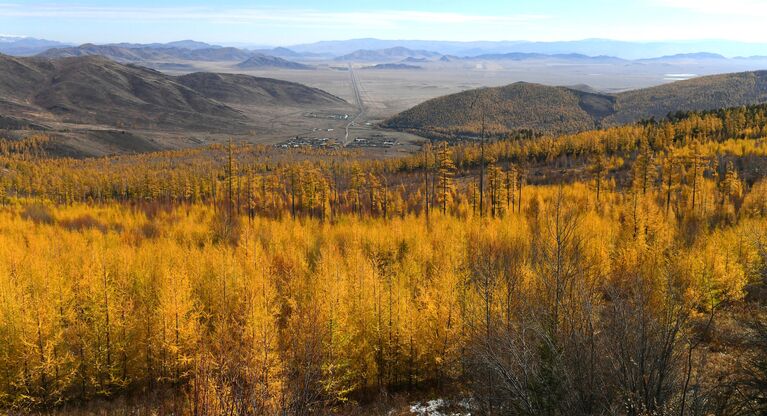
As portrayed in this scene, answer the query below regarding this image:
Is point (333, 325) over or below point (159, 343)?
over

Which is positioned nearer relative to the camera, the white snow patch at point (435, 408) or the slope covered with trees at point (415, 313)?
the slope covered with trees at point (415, 313)

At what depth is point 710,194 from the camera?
67.8 metres

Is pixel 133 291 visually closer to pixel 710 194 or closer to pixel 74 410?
pixel 74 410

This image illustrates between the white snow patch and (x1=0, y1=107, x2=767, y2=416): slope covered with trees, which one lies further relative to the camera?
the white snow patch

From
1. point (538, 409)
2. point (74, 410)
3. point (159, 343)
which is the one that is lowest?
point (74, 410)

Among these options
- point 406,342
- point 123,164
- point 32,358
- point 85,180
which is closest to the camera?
point 32,358

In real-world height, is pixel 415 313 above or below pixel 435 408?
above

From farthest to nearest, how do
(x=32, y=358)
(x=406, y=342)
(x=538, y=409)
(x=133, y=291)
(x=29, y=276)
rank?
(x=133, y=291), (x=29, y=276), (x=406, y=342), (x=32, y=358), (x=538, y=409)

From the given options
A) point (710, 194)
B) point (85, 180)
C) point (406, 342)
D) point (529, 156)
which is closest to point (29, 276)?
point (406, 342)

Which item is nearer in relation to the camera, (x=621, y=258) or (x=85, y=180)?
(x=621, y=258)

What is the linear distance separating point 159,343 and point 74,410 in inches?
258

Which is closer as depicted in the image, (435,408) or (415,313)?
(435,408)

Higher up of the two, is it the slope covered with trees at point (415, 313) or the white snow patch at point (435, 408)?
the slope covered with trees at point (415, 313)

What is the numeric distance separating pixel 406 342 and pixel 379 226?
33.7m
